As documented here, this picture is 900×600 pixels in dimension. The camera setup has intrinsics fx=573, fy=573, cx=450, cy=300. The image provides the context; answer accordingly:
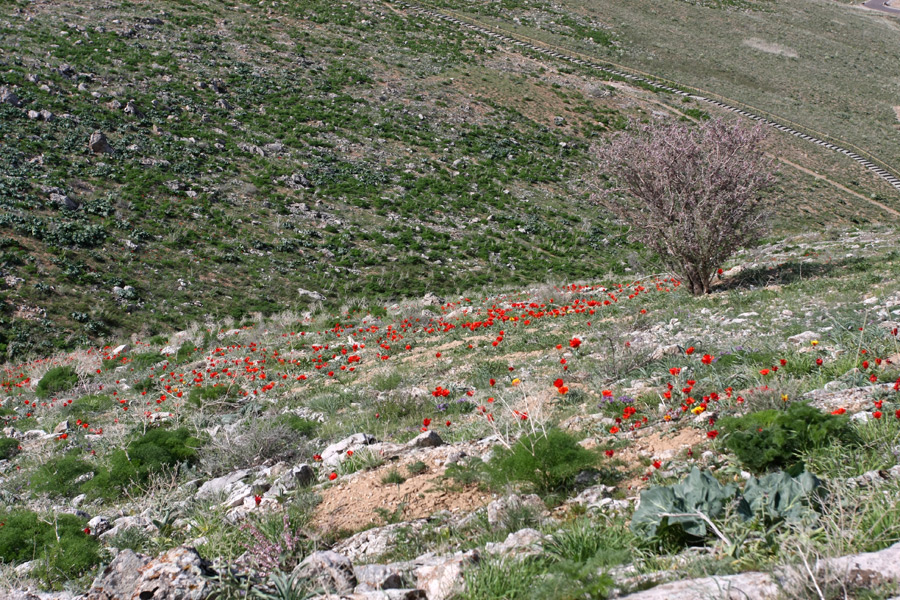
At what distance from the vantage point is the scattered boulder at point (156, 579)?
2.84 m

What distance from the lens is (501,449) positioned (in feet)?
13.4

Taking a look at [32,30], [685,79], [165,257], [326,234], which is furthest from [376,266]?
[685,79]

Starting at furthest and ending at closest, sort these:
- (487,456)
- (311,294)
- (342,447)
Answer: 1. (311,294)
2. (342,447)
3. (487,456)

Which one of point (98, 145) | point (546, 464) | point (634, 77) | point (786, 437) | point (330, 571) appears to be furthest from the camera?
point (634, 77)

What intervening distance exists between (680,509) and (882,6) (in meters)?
108

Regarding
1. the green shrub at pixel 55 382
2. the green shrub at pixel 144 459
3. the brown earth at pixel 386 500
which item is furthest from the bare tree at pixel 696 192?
the green shrub at pixel 55 382

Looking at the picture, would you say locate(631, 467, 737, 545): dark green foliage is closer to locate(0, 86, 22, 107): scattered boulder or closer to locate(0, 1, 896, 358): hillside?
locate(0, 1, 896, 358): hillside

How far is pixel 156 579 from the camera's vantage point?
2.91 metres

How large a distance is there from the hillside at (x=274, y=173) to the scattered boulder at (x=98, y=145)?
0.42 feet

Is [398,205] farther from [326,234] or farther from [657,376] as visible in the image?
[657,376]

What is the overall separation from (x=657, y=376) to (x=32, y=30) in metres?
34.2

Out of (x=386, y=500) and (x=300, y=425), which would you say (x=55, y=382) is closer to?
(x=300, y=425)

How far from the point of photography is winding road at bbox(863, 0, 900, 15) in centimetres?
7788

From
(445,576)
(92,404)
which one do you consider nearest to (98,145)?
(92,404)
